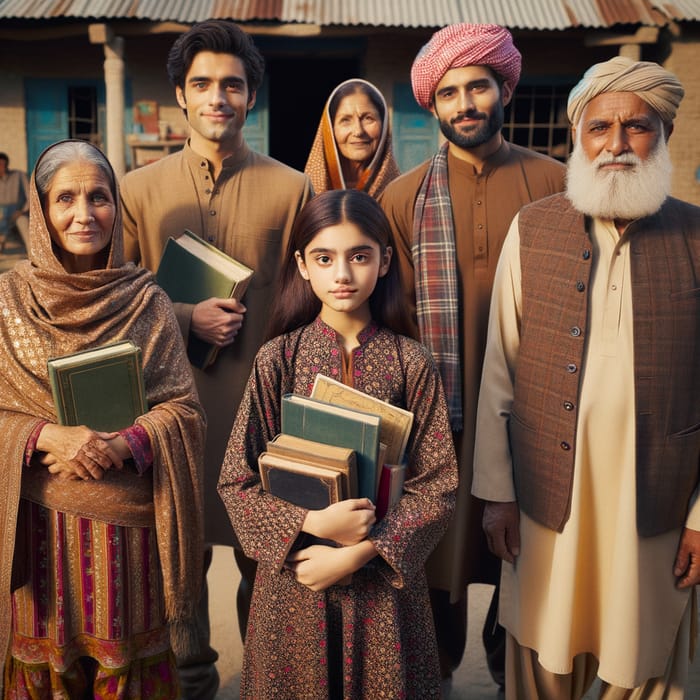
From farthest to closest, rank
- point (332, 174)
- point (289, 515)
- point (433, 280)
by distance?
point (332, 174) < point (433, 280) < point (289, 515)

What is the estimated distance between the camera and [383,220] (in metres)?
2.09

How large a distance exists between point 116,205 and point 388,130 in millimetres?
1639

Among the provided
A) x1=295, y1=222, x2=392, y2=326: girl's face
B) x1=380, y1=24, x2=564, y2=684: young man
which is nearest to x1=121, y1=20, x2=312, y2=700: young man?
x1=380, y1=24, x2=564, y2=684: young man

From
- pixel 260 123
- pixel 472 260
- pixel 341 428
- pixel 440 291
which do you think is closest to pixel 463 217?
pixel 472 260

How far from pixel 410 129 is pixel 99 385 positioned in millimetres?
Answer: 8253

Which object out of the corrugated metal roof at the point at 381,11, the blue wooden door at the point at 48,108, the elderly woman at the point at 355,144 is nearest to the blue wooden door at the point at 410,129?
the corrugated metal roof at the point at 381,11

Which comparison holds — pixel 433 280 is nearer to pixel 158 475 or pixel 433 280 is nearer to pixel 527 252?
pixel 527 252

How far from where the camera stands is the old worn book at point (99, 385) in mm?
1967

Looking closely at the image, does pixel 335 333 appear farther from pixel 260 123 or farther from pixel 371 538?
pixel 260 123

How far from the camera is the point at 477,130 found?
274 centimetres

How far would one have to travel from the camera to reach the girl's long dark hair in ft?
6.64

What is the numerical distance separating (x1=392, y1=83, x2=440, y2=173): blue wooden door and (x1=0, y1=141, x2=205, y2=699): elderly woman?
305 inches

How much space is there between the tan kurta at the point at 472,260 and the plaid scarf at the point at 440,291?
0.07 meters

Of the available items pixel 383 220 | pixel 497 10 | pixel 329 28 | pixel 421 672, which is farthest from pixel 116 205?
pixel 497 10
